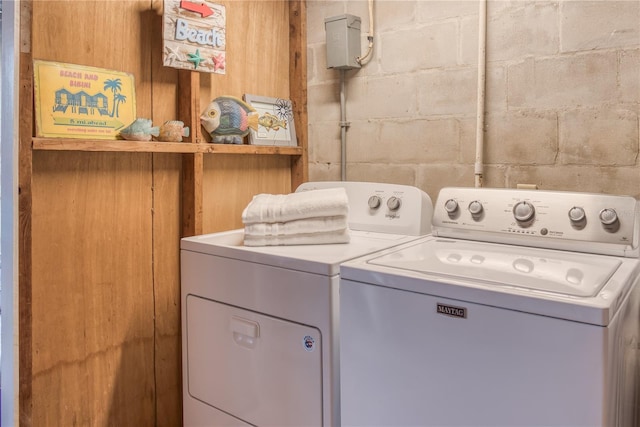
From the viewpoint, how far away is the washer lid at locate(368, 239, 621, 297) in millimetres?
1111

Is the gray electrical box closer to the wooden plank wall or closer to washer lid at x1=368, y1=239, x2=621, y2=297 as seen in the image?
the wooden plank wall

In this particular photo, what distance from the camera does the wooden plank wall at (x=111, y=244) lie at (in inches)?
64.2

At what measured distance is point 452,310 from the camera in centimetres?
113

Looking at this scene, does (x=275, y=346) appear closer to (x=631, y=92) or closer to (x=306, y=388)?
(x=306, y=388)

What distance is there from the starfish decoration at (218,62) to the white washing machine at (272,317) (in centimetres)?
67

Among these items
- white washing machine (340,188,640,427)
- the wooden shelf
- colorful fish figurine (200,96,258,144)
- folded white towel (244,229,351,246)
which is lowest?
white washing machine (340,188,640,427)

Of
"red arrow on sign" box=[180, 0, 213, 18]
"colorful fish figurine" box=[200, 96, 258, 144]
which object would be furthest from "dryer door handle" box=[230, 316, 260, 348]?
"red arrow on sign" box=[180, 0, 213, 18]

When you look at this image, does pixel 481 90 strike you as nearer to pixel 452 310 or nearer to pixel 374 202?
pixel 374 202

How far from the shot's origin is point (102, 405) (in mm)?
1801

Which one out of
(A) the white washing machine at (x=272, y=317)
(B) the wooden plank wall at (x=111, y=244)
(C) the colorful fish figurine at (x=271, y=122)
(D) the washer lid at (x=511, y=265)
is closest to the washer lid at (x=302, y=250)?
(A) the white washing machine at (x=272, y=317)

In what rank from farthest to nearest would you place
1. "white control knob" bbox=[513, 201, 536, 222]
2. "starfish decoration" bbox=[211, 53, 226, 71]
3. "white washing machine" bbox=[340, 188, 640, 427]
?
"starfish decoration" bbox=[211, 53, 226, 71]
"white control knob" bbox=[513, 201, 536, 222]
"white washing machine" bbox=[340, 188, 640, 427]

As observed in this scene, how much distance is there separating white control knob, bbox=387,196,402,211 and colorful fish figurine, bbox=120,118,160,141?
91cm

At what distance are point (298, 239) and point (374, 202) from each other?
390 millimetres

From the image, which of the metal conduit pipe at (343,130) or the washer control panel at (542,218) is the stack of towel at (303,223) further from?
the metal conduit pipe at (343,130)
